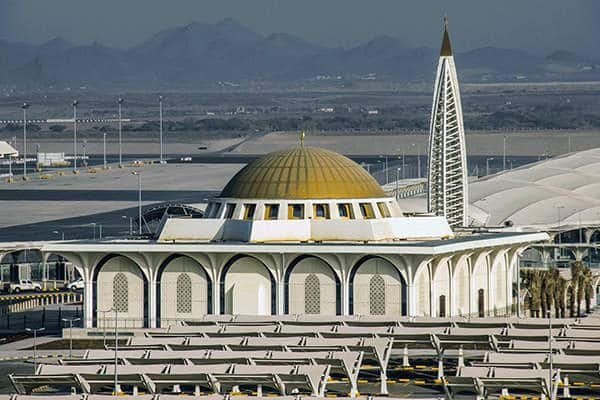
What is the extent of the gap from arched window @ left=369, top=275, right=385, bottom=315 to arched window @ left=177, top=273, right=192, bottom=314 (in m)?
6.56

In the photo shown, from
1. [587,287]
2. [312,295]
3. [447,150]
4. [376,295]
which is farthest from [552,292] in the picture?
[312,295]

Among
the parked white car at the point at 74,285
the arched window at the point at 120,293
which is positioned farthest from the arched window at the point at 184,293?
the parked white car at the point at 74,285

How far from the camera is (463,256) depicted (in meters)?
88.7

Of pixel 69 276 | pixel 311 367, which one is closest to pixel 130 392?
pixel 311 367

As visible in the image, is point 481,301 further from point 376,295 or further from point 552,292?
point 376,295

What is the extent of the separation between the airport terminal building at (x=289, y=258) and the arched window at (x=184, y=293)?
0.12 feet

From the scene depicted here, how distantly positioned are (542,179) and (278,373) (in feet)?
279

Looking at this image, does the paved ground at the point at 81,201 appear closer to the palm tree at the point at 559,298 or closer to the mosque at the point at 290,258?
the palm tree at the point at 559,298

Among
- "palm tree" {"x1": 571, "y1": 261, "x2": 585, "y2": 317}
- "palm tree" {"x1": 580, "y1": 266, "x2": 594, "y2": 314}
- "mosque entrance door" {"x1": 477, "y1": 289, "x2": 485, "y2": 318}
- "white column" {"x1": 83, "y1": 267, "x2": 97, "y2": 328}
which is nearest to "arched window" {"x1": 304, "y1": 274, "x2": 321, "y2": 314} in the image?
"mosque entrance door" {"x1": 477, "y1": 289, "x2": 485, "y2": 318}

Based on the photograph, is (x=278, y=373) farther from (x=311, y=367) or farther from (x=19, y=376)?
(x=19, y=376)

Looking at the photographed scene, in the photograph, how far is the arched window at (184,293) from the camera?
287 ft

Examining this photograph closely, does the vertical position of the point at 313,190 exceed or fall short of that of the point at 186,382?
it exceeds it

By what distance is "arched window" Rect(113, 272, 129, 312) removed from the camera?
288ft

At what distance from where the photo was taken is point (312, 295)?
86500 mm
